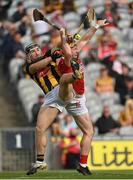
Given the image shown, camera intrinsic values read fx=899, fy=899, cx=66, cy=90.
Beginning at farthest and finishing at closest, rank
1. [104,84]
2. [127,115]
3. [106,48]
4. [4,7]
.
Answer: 1. [4,7]
2. [106,48]
3. [104,84]
4. [127,115]

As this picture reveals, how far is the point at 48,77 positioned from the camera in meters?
13.0

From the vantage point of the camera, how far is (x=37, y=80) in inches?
513

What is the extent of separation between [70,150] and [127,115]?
1.91 m

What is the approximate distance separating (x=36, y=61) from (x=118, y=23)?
1108 cm

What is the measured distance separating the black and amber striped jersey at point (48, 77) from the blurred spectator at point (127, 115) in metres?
6.49

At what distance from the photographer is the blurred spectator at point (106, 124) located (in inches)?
750

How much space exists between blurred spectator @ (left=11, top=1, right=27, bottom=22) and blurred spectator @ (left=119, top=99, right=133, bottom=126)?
516 cm

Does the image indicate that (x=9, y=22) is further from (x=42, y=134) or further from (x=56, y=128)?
(x=42, y=134)

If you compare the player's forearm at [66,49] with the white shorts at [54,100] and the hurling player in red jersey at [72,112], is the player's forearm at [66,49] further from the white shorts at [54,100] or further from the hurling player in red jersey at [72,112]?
the white shorts at [54,100]

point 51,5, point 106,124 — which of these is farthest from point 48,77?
point 51,5

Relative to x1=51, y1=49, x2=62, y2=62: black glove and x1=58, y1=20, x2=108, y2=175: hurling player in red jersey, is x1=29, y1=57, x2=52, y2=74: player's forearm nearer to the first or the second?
x1=51, y1=49, x2=62, y2=62: black glove

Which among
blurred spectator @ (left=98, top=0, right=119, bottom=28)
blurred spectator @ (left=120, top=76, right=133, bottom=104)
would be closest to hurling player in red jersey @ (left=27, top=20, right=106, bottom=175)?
blurred spectator @ (left=120, top=76, right=133, bottom=104)

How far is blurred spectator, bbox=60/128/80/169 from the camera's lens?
1805cm

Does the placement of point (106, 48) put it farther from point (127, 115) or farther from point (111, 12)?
point (127, 115)
